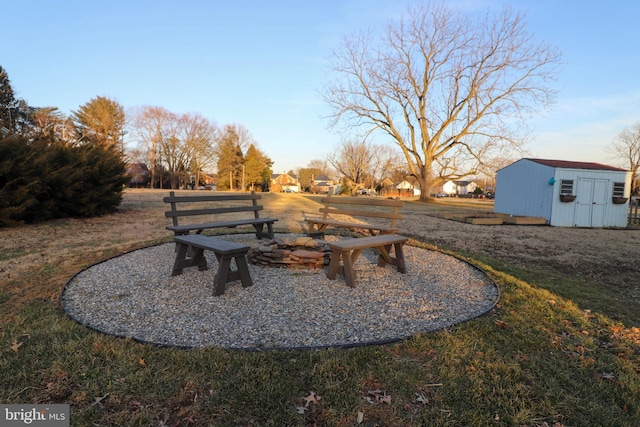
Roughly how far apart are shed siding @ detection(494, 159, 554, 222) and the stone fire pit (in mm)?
13471

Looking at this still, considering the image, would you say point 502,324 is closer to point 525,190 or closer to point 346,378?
point 346,378

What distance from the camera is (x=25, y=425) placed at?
6.56 ft

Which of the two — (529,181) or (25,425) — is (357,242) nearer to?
(25,425)

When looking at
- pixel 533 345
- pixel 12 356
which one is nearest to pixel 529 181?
pixel 533 345

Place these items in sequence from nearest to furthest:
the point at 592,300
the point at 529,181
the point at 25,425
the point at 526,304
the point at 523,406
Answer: the point at 25,425 → the point at 523,406 → the point at 526,304 → the point at 592,300 → the point at 529,181

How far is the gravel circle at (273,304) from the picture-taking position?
3.03 m

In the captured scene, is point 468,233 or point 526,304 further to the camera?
point 468,233

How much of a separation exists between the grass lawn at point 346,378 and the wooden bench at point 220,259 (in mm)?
1273

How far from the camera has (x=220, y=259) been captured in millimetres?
3977

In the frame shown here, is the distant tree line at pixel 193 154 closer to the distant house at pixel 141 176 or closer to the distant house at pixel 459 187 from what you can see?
the distant house at pixel 141 176

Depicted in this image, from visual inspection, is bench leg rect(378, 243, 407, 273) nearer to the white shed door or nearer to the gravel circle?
the gravel circle

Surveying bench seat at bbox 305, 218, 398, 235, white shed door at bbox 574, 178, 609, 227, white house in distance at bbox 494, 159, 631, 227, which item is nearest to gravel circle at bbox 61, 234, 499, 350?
bench seat at bbox 305, 218, 398, 235

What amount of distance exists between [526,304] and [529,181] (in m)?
14.0

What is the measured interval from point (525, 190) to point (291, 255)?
14.9m
